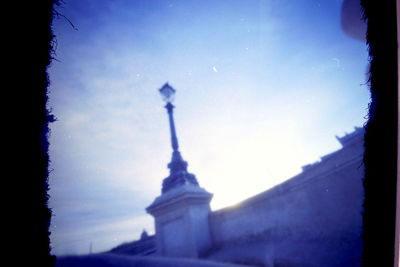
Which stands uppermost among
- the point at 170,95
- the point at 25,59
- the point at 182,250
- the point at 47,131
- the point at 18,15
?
the point at 170,95

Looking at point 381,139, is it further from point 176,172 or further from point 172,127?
point 172,127

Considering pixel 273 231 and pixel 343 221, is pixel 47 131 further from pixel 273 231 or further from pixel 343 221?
pixel 273 231

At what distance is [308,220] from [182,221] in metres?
3.49

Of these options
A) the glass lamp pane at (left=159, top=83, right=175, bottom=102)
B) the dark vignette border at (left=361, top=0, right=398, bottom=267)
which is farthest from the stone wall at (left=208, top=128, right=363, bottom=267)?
the glass lamp pane at (left=159, top=83, right=175, bottom=102)

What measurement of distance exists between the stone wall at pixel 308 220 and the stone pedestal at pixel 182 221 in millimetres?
627

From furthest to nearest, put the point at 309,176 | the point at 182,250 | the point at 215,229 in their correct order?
the point at 215,229 < the point at 182,250 < the point at 309,176

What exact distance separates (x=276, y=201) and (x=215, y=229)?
7.16ft

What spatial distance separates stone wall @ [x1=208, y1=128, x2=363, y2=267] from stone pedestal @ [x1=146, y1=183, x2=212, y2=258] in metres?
0.63

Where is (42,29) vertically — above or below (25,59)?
above

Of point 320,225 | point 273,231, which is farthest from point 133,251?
point 320,225

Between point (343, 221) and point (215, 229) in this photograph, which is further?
point (215, 229)

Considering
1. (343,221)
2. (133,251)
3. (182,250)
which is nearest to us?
(343,221)

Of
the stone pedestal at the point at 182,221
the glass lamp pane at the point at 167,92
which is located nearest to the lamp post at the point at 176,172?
the stone pedestal at the point at 182,221

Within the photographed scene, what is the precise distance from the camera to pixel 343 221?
217 inches
